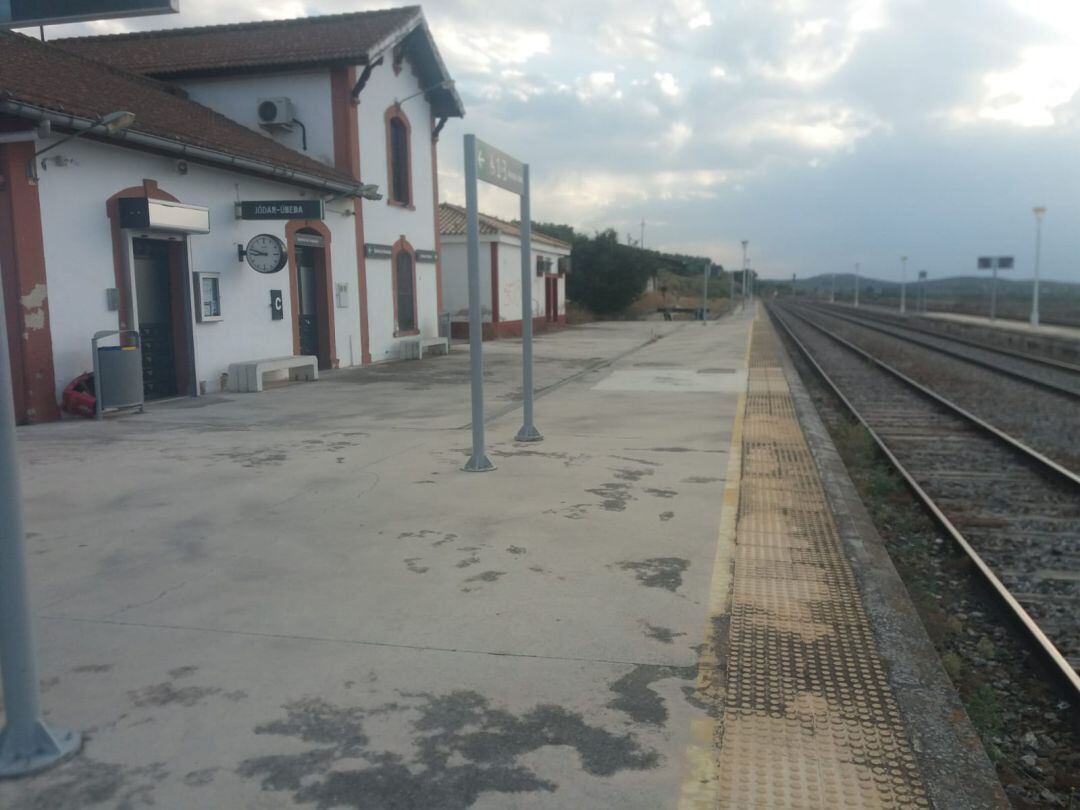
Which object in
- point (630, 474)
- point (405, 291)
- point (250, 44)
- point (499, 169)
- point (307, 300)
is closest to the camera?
point (630, 474)

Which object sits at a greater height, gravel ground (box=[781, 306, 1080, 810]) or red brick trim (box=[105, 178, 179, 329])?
red brick trim (box=[105, 178, 179, 329])

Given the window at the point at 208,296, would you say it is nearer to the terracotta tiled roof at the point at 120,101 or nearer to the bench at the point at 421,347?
the terracotta tiled roof at the point at 120,101

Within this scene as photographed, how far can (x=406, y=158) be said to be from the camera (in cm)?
2133

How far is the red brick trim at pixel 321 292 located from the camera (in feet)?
53.6

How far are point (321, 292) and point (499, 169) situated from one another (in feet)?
34.4

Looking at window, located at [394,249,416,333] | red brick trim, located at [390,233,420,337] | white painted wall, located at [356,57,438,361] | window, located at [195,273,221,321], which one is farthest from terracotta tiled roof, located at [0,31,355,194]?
window, located at [394,249,416,333]

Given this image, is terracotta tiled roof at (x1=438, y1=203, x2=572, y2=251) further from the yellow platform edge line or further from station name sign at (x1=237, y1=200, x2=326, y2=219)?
the yellow platform edge line

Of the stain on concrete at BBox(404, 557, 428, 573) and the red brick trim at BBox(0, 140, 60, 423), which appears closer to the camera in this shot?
the stain on concrete at BBox(404, 557, 428, 573)

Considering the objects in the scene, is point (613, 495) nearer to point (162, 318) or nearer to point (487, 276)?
point (162, 318)

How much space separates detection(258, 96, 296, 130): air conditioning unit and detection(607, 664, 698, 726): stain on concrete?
1695 centimetres

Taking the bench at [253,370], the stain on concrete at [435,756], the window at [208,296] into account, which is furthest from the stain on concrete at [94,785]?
the bench at [253,370]

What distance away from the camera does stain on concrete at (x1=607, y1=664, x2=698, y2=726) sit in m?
3.39

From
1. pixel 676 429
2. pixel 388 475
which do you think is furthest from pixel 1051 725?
pixel 676 429

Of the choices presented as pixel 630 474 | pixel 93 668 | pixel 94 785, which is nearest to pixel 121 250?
pixel 630 474
